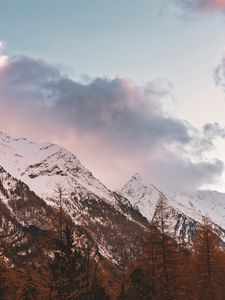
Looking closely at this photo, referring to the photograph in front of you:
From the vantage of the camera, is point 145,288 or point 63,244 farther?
point 145,288

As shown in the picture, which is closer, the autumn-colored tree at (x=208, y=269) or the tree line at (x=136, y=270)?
the tree line at (x=136, y=270)

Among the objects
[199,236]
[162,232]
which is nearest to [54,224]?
[162,232]

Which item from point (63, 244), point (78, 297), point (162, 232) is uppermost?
point (162, 232)

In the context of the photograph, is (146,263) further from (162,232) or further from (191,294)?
(191,294)

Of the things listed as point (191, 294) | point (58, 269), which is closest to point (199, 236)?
point (191, 294)

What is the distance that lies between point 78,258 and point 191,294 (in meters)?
22.1

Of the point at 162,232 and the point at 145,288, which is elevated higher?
the point at 162,232

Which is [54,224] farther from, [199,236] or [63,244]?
[199,236]

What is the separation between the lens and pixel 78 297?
51469 mm

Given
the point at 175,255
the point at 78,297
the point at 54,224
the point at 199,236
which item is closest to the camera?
the point at 54,224

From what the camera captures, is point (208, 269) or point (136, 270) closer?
point (136, 270)

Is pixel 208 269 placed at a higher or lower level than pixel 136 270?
higher

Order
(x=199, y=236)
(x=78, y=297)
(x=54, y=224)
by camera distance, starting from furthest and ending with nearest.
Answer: (x=199, y=236) → (x=78, y=297) → (x=54, y=224)

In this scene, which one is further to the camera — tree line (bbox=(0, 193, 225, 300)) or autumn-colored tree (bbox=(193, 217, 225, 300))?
autumn-colored tree (bbox=(193, 217, 225, 300))
